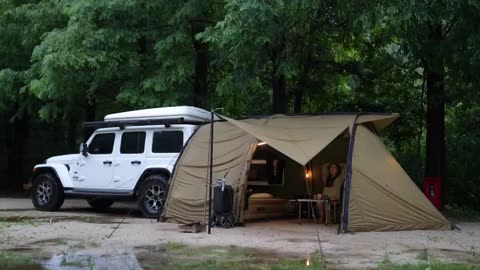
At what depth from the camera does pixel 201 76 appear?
57.3 feet

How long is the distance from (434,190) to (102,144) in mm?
8495

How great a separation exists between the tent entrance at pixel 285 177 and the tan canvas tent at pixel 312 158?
1.74m

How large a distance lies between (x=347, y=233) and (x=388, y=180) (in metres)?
1.50

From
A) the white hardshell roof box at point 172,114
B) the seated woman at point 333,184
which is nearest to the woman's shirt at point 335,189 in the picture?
the seated woman at point 333,184

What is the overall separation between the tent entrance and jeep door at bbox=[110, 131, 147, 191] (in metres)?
2.64

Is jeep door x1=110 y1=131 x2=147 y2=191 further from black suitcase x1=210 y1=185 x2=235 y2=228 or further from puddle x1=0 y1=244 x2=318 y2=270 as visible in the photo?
puddle x1=0 y1=244 x2=318 y2=270

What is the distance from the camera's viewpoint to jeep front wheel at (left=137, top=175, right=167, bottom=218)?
45.4ft

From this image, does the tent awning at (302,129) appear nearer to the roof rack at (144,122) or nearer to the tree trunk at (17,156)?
the roof rack at (144,122)

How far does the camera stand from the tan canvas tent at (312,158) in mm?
11836

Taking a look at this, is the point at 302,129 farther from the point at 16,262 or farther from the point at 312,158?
the point at 16,262

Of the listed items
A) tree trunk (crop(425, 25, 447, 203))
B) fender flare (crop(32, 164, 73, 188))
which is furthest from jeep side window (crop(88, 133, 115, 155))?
tree trunk (crop(425, 25, 447, 203))

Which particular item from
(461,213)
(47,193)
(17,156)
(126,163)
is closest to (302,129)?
(126,163)

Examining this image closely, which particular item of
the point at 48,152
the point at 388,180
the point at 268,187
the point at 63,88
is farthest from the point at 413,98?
the point at 48,152

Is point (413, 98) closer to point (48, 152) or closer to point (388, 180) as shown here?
point (388, 180)
